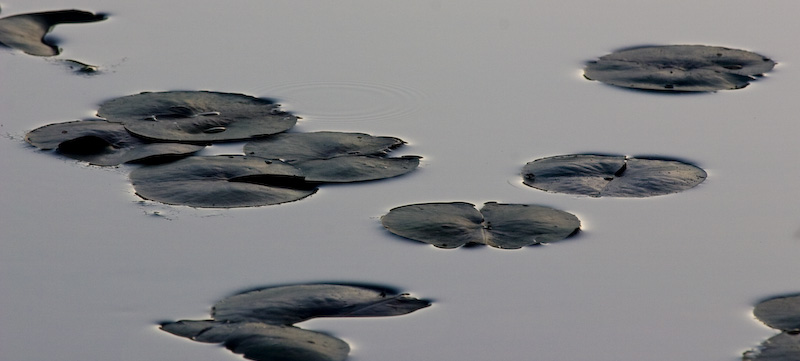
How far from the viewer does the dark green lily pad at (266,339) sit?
313cm

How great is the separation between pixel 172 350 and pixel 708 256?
1912 millimetres

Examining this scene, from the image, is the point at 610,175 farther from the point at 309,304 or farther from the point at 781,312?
the point at 309,304

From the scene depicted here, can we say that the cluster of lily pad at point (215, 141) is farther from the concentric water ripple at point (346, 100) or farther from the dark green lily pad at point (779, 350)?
the dark green lily pad at point (779, 350)

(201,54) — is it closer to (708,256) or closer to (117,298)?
(117,298)

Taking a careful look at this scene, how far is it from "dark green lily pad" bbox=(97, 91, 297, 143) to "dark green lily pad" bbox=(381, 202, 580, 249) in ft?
3.39

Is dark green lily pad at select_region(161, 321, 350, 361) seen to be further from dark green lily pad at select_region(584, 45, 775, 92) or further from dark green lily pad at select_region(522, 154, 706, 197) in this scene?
dark green lily pad at select_region(584, 45, 775, 92)

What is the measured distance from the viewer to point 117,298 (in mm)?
3533

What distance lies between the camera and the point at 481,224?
4.00 metres

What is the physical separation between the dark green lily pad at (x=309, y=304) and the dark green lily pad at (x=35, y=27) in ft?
10.2

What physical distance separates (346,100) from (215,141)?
2.75 feet

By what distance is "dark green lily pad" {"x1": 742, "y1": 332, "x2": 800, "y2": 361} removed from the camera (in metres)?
3.19

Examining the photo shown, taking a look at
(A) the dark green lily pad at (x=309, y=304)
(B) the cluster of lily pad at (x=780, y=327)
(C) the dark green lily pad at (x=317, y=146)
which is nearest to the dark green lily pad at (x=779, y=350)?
(B) the cluster of lily pad at (x=780, y=327)

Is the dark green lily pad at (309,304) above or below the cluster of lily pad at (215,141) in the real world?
below

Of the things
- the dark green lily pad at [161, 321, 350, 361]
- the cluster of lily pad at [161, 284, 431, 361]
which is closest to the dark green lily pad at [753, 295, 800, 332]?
the cluster of lily pad at [161, 284, 431, 361]
